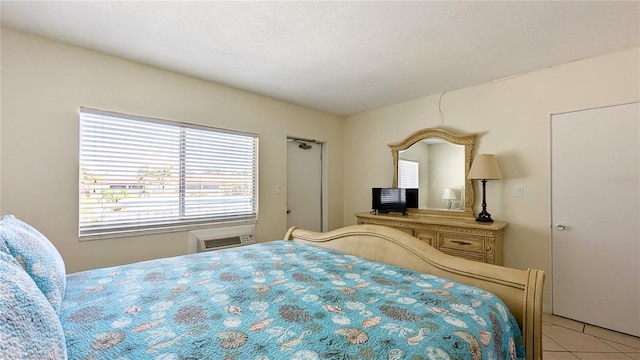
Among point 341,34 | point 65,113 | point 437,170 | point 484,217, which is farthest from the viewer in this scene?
point 437,170

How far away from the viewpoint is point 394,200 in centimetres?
364

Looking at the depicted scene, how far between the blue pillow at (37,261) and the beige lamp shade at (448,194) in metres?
3.41

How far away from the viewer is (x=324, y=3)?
1752mm

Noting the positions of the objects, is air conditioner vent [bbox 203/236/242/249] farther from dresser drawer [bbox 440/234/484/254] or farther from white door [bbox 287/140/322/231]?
dresser drawer [bbox 440/234/484/254]

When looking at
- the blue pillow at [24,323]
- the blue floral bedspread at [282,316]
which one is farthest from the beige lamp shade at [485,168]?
the blue pillow at [24,323]

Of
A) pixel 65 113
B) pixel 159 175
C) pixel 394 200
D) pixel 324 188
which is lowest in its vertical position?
pixel 394 200

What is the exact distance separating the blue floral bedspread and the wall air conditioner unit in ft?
4.36

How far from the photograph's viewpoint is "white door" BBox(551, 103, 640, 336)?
2.28m

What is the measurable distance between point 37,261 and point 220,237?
6.61 ft

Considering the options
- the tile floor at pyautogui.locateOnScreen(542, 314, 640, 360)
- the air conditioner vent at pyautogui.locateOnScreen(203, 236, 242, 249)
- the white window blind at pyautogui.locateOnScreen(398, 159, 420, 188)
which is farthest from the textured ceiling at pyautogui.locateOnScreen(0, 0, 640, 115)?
the tile floor at pyautogui.locateOnScreen(542, 314, 640, 360)

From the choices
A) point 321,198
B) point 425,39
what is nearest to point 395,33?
point 425,39

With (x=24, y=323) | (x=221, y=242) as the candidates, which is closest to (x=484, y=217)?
(x=221, y=242)

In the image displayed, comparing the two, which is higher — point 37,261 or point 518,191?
point 518,191

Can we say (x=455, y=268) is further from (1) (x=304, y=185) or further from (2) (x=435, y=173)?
(1) (x=304, y=185)
